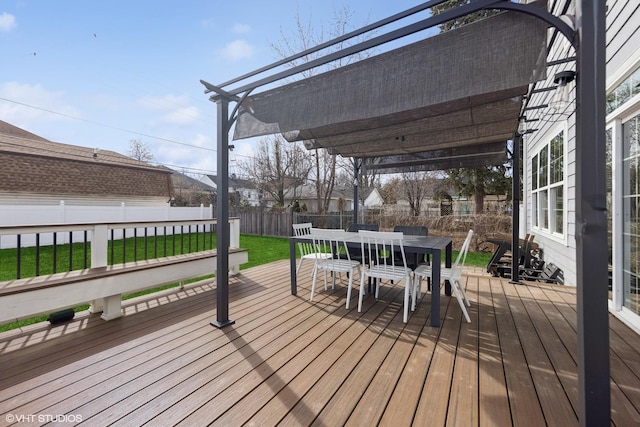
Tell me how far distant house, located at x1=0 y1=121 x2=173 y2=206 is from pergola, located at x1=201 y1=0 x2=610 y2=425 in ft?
33.0

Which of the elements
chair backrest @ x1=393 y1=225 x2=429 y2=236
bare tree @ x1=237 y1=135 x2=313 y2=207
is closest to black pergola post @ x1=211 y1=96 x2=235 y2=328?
chair backrest @ x1=393 y1=225 x2=429 y2=236

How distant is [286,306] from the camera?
3424mm

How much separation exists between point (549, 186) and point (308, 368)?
5316 mm

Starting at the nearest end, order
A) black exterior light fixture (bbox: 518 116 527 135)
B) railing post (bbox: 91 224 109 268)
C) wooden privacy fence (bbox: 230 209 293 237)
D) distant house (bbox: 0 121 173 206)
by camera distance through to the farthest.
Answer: railing post (bbox: 91 224 109 268), black exterior light fixture (bbox: 518 116 527 135), distant house (bbox: 0 121 173 206), wooden privacy fence (bbox: 230 209 293 237)

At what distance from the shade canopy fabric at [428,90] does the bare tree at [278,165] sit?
895 centimetres

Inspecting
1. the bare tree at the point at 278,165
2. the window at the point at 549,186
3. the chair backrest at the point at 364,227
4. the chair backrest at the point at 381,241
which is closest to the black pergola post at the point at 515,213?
the window at the point at 549,186

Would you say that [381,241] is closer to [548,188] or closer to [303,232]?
[303,232]

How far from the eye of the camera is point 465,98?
7.64ft

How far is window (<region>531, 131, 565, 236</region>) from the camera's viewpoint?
448 cm

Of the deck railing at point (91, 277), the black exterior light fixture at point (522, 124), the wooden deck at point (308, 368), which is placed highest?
the black exterior light fixture at point (522, 124)

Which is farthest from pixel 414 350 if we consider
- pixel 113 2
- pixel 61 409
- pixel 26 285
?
pixel 113 2

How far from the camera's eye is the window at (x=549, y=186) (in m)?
4.48

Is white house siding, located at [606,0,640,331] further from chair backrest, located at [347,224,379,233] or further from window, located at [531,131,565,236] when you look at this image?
chair backrest, located at [347,224,379,233]

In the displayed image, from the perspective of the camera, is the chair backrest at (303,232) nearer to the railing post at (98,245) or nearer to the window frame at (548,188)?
the railing post at (98,245)
